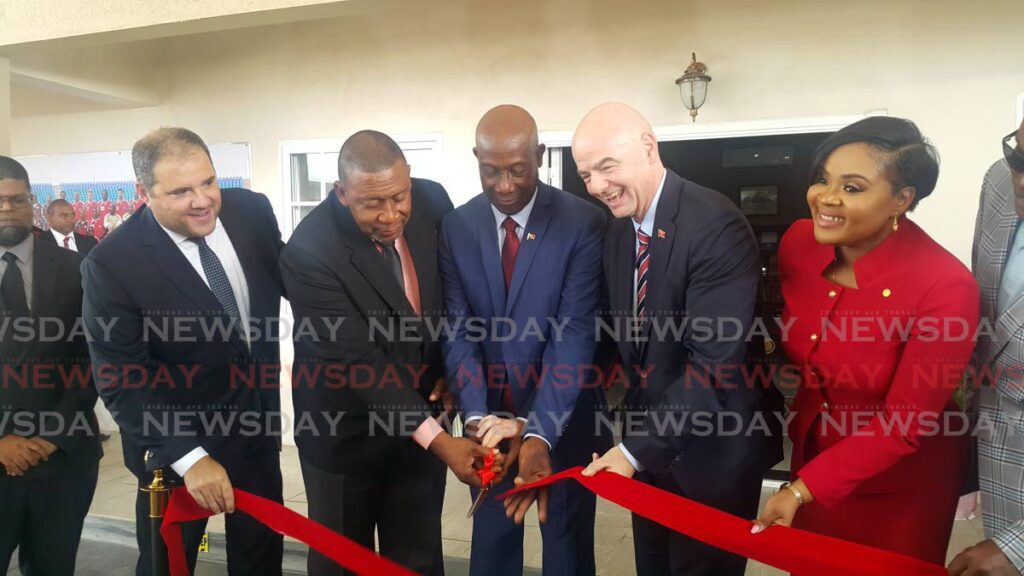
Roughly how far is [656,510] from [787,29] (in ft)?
8.18

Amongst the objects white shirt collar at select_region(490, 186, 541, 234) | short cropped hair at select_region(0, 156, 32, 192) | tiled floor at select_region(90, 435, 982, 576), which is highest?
short cropped hair at select_region(0, 156, 32, 192)

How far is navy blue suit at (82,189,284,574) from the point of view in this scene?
220 centimetres

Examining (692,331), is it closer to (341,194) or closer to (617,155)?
(617,155)

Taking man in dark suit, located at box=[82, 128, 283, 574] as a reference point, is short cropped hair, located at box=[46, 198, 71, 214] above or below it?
above

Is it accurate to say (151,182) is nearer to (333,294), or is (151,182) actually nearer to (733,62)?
(333,294)

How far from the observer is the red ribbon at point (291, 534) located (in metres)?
2.11

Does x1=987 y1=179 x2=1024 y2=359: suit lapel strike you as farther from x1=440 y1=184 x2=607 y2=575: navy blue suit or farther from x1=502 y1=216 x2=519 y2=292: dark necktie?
x1=502 y1=216 x2=519 y2=292: dark necktie

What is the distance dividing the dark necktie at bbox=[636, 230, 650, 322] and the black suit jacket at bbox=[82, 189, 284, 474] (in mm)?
1398

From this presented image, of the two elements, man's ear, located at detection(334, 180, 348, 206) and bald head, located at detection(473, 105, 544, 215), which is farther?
man's ear, located at detection(334, 180, 348, 206)

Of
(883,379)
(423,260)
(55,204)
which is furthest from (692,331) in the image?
(55,204)

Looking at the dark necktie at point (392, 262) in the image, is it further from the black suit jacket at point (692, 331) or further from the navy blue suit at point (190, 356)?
the black suit jacket at point (692, 331)

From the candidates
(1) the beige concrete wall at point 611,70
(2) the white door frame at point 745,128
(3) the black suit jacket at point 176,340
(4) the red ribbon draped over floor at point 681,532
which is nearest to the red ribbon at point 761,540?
(4) the red ribbon draped over floor at point 681,532

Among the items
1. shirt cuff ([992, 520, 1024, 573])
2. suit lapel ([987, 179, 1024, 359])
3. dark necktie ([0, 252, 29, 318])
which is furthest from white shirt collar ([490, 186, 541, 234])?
dark necktie ([0, 252, 29, 318])

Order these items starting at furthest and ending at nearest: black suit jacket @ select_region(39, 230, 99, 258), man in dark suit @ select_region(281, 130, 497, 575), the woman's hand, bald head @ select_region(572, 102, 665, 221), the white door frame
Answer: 1. the white door frame
2. black suit jacket @ select_region(39, 230, 99, 258)
3. man in dark suit @ select_region(281, 130, 497, 575)
4. bald head @ select_region(572, 102, 665, 221)
5. the woman's hand
